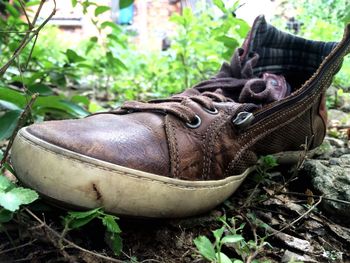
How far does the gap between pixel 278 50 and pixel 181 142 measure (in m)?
0.71

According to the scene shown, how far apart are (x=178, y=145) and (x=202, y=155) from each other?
8 centimetres

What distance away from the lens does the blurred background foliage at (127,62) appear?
1.78 m

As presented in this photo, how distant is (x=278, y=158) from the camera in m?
1.29

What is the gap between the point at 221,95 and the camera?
3.95ft

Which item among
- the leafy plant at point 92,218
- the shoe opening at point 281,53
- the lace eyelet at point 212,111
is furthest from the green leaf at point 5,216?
the shoe opening at point 281,53

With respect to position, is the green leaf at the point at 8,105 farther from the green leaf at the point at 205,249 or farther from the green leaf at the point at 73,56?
the green leaf at the point at 205,249

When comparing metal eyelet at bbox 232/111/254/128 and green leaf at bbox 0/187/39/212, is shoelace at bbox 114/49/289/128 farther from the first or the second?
green leaf at bbox 0/187/39/212

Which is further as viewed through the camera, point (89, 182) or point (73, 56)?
point (73, 56)

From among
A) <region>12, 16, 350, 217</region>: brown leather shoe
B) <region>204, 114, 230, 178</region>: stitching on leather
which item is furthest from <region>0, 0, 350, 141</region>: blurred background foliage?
<region>204, 114, 230, 178</region>: stitching on leather

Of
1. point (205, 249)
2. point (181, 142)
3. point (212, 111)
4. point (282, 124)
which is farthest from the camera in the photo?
point (282, 124)

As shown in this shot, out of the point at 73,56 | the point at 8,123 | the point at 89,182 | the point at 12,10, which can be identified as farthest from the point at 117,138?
the point at 12,10

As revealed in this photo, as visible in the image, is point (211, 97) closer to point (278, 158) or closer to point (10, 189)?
point (278, 158)

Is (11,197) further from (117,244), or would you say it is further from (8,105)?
(8,105)

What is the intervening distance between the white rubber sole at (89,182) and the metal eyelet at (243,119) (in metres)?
0.26
